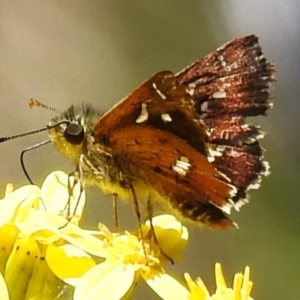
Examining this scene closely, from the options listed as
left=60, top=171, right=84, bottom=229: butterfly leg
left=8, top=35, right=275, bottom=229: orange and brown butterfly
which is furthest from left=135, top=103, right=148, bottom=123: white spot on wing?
left=60, top=171, right=84, bottom=229: butterfly leg

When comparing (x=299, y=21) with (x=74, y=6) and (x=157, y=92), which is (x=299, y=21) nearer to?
(x=74, y=6)

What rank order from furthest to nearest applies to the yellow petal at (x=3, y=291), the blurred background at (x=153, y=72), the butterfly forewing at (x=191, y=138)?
the blurred background at (x=153, y=72)
the butterfly forewing at (x=191, y=138)
the yellow petal at (x=3, y=291)

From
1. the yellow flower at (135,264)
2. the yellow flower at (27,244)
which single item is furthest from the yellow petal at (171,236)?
the yellow flower at (27,244)

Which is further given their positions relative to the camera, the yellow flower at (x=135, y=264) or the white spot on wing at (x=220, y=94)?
the white spot on wing at (x=220, y=94)

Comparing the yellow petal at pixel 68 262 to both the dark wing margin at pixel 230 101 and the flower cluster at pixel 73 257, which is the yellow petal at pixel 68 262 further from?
the dark wing margin at pixel 230 101

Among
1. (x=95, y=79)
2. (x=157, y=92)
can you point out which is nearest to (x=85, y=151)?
(x=157, y=92)

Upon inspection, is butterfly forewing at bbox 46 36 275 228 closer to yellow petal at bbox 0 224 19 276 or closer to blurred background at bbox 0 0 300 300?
yellow petal at bbox 0 224 19 276

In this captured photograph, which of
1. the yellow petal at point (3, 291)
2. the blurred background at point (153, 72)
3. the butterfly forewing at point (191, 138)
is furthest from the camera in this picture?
the blurred background at point (153, 72)

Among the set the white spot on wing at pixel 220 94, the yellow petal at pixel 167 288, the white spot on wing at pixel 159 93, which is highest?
the white spot on wing at pixel 159 93
